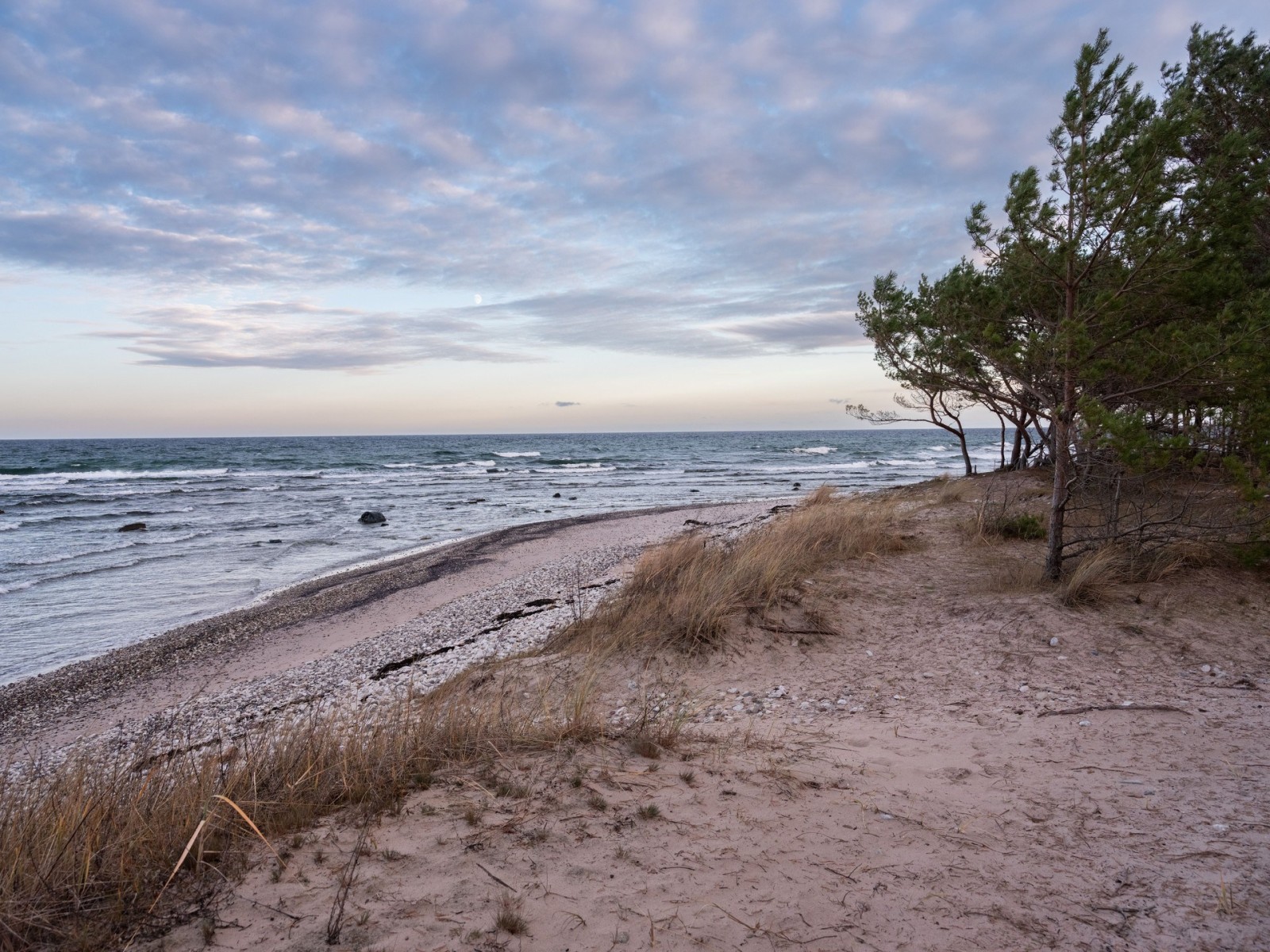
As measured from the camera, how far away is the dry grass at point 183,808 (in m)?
2.84

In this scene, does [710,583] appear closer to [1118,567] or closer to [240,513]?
[1118,567]

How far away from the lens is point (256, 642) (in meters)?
10.6

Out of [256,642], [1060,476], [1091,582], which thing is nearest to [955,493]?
[1060,476]

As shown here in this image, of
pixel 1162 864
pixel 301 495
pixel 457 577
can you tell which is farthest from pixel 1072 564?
pixel 301 495

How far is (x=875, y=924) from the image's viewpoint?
2943mm

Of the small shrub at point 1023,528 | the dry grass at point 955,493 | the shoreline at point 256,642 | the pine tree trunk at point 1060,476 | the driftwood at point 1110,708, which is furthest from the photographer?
the dry grass at point 955,493

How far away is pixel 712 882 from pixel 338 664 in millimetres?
7076

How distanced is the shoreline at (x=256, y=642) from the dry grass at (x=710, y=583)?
11.4ft

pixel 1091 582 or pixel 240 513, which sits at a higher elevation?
pixel 1091 582

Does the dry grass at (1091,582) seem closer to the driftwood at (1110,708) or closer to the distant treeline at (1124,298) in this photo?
the distant treeline at (1124,298)

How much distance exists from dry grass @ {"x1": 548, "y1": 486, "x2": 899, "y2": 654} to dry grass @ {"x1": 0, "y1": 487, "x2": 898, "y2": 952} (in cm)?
6

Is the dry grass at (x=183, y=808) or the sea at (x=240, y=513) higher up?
the dry grass at (x=183, y=808)

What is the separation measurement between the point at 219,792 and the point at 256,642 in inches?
305

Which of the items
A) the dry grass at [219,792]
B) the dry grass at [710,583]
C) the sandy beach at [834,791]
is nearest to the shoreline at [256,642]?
the sandy beach at [834,791]
